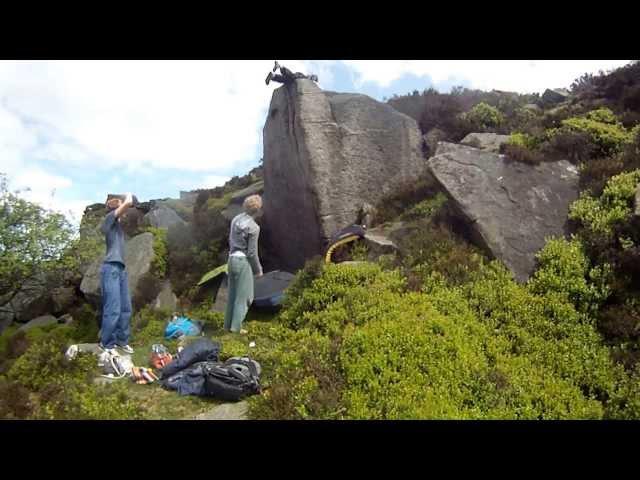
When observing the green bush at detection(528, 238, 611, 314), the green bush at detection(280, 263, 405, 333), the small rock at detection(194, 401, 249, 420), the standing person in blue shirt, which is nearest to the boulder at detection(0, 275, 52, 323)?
the standing person in blue shirt

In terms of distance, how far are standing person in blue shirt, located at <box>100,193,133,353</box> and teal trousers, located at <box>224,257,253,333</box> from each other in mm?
2206

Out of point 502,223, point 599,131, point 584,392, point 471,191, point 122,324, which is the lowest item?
point 584,392

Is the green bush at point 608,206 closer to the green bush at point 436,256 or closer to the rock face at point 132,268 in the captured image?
the green bush at point 436,256

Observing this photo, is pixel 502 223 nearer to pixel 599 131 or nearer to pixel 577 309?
pixel 577 309

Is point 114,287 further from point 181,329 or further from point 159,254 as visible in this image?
point 159,254

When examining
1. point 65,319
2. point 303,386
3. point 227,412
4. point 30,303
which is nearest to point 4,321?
point 30,303

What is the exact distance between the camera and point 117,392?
7.14 metres

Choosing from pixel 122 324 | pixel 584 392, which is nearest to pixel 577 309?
pixel 584 392

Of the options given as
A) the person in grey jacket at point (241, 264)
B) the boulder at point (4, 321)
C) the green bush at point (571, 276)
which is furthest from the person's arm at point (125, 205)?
the boulder at point (4, 321)

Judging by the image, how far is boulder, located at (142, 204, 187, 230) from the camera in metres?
20.5

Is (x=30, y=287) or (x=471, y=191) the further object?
(x=30, y=287)

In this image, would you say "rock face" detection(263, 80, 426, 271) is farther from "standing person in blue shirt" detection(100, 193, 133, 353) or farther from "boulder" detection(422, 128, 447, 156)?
"standing person in blue shirt" detection(100, 193, 133, 353)

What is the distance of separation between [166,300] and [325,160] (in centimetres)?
729
